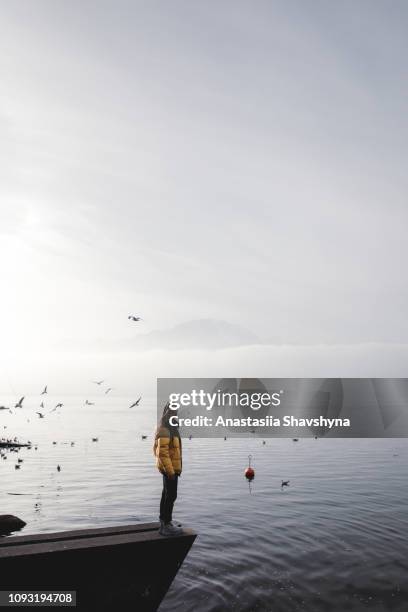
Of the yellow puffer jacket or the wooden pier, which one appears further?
the yellow puffer jacket

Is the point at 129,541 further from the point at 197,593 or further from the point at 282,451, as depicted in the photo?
the point at 282,451

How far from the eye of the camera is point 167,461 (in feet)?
35.1

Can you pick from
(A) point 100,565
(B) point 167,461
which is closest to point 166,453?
(B) point 167,461

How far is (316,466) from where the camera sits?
49250mm

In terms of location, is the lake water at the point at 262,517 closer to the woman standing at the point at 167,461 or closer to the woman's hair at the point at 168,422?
the woman standing at the point at 167,461

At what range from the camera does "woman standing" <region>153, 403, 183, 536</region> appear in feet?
35.1

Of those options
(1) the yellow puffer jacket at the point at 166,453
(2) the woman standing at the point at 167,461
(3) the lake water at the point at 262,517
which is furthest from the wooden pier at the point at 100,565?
(3) the lake water at the point at 262,517

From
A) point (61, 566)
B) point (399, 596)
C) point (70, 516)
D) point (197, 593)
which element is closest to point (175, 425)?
point (61, 566)

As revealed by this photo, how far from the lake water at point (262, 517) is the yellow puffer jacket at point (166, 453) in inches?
177

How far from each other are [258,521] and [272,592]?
32.6ft

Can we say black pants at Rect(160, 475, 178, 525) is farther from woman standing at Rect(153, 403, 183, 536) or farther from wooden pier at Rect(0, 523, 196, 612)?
wooden pier at Rect(0, 523, 196, 612)

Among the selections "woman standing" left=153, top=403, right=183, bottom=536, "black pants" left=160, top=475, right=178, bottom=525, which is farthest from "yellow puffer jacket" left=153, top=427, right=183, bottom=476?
"black pants" left=160, top=475, right=178, bottom=525

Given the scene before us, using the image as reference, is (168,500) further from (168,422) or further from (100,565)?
(100,565)

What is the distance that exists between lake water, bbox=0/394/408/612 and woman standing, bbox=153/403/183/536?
3.37 m
